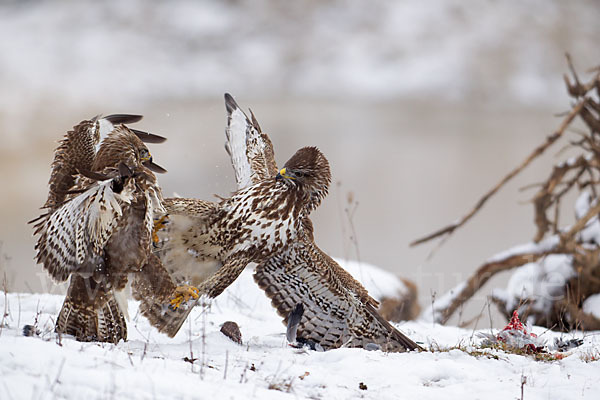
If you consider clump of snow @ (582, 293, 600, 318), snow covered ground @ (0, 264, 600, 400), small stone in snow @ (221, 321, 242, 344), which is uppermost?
clump of snow @ (582, 293, 600, 318)

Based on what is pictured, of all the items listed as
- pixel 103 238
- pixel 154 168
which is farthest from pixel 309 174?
pixel 103 238

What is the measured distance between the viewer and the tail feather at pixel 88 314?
395 cm

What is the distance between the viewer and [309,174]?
4.57m

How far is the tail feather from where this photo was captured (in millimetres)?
3949

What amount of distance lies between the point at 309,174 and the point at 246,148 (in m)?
1.07

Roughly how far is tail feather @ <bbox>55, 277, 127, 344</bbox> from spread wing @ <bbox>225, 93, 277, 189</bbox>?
161 cm

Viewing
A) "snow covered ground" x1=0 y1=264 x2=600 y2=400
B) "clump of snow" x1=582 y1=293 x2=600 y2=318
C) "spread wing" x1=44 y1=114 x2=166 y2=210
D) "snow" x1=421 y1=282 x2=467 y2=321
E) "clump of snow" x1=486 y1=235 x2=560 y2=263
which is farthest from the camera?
"clump of snow" x1=486 y1=235 x2=560 y2=263

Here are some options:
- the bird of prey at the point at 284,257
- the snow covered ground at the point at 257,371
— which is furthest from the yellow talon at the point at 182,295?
the snow covered ground at the point at 257,371

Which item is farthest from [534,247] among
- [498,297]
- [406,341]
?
[406,341]

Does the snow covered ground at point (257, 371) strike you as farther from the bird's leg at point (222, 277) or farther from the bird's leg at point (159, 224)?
the bird's leg at point (159, 224)

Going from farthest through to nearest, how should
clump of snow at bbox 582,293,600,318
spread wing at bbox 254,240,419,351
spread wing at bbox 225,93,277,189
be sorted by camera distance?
1. clump of snow at bbox 582,293,600,318
2. spread wing at bbox 225,93,277,189
3. spread wing at bbox 254,240,419,351

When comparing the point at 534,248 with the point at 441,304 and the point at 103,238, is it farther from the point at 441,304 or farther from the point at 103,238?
the point at 103,238

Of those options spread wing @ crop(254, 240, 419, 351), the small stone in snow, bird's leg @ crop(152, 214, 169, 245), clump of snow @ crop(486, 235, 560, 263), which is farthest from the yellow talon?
clump of snow @ crop(486, 235, 560, 263)

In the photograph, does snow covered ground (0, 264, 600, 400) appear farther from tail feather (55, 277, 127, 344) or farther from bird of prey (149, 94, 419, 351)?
bird of prey (149, 94, 419, 351)
